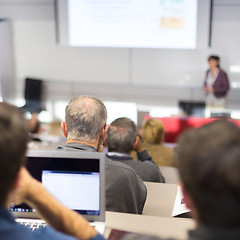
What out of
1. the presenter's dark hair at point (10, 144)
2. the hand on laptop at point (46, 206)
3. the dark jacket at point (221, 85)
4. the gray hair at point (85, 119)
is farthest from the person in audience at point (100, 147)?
the dark jacket at point (221, 85)

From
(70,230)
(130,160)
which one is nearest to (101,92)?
(130,160)

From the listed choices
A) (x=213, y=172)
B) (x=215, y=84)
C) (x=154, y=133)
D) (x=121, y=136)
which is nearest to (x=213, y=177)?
(x=213, y=172)

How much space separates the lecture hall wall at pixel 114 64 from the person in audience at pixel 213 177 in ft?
21.0

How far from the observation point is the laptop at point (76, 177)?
63.9 inches

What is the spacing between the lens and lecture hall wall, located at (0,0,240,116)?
277 inches

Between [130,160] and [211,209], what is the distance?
1.78 meters

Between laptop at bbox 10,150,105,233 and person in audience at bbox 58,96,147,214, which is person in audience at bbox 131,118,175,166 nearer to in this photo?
person in audience at bbox 58,96,147,214

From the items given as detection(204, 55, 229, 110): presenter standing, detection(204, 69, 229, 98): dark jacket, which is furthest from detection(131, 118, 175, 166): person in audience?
detection(204, 69, 229, 98): dark jacket

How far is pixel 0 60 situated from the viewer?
7.55m

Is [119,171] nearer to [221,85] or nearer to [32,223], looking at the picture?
[32,223]

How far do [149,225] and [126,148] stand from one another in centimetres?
117

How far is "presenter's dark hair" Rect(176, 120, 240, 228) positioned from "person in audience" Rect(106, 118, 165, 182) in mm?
1690

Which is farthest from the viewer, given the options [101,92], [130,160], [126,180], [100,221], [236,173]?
[101,92]

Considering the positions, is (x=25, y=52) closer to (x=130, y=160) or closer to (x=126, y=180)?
(x=130, y=160)
